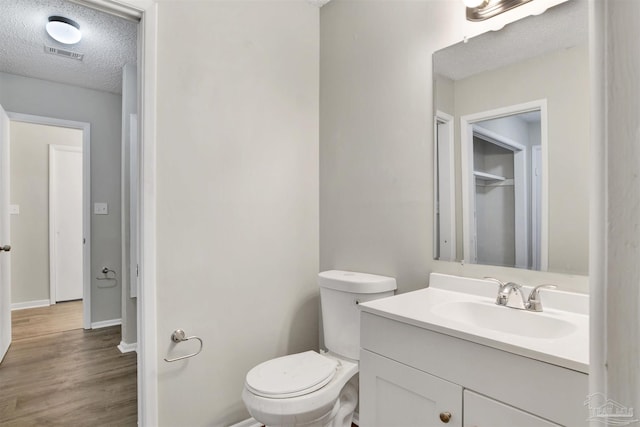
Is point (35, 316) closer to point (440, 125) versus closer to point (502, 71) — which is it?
point (440, 125)

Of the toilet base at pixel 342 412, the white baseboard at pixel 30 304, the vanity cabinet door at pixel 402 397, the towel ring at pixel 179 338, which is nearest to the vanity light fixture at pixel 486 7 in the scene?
the vanity cabinet door at pixel 402 397

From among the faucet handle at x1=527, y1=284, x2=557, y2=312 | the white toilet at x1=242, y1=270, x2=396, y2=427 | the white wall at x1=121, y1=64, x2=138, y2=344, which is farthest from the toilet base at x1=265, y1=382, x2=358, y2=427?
the white wall at x1=121, y1=64, x2=138, y2=344

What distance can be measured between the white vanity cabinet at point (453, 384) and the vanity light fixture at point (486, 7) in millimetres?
1248

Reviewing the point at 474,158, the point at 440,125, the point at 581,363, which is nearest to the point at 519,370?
the point at 581,363

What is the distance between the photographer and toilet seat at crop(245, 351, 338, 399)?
4.40 ft

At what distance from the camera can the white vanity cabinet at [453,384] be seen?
0.82m

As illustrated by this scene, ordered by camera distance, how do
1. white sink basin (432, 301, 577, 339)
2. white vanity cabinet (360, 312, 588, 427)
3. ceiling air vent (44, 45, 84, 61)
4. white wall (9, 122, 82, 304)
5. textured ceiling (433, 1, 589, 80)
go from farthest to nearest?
white wall (9, 122, 82, 304) → ceiling air vent (44, 45, 84, 61) → textured ceiling (433, 1, 589, 80) → white sink basin (432, 301, 577, 339) → white vanity cabinet (360, 312, 588, 427)

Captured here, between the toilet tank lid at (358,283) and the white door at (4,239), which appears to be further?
the white door at (4,239)

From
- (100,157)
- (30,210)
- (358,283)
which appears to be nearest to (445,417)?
(358,283)

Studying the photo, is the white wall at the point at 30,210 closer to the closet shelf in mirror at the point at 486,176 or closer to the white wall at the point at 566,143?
the closet shelf in mirror at the point at 486,176

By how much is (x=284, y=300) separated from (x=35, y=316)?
3395mm

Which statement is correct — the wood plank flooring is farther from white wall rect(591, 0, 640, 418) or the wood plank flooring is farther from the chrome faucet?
white wall rect(591, 0, 640, 418)

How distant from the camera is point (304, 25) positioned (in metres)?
2.11

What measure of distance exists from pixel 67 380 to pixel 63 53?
2478 millimetres
